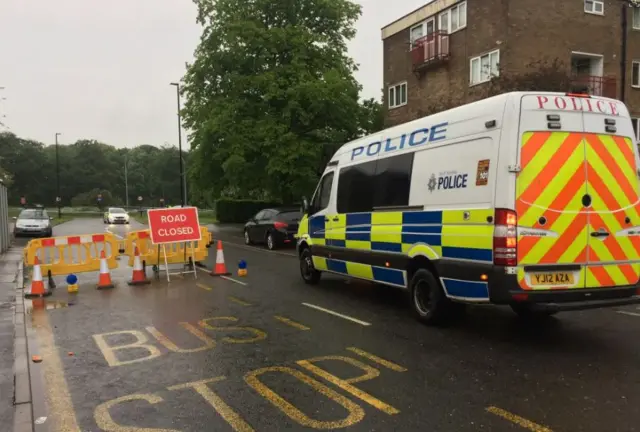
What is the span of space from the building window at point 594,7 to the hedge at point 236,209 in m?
23.0

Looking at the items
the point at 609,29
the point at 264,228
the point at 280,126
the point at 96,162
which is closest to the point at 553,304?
the point at 264,228

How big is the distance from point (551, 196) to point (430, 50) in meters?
20.6

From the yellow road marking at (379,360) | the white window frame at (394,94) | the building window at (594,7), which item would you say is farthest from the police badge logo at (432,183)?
the white window frame at (394,94)

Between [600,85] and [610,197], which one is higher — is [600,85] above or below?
above

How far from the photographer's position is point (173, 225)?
12.0 m

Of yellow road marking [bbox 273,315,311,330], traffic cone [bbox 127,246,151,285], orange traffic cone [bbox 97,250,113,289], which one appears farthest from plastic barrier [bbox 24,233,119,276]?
yellow road marking [bbox 273,315,311,330]

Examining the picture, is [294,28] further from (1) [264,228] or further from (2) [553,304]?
(2) [553,304]

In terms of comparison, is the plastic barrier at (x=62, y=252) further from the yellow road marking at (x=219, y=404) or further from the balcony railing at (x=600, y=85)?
the balcony railing at (x=600, y=85)

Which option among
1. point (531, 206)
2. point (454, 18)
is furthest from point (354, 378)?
point (454, 18)

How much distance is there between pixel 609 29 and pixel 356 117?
11649mm

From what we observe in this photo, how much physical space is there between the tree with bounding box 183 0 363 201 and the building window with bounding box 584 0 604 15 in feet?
34.4

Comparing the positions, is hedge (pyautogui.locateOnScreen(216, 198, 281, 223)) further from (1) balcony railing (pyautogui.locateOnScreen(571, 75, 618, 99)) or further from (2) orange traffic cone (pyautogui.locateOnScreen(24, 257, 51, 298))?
(2) orange traffic cone (pyautogui.locateOnScreen(24, 257, 51, 298))

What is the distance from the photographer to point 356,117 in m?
25.3

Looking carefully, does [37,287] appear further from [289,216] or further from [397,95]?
[397,95]
